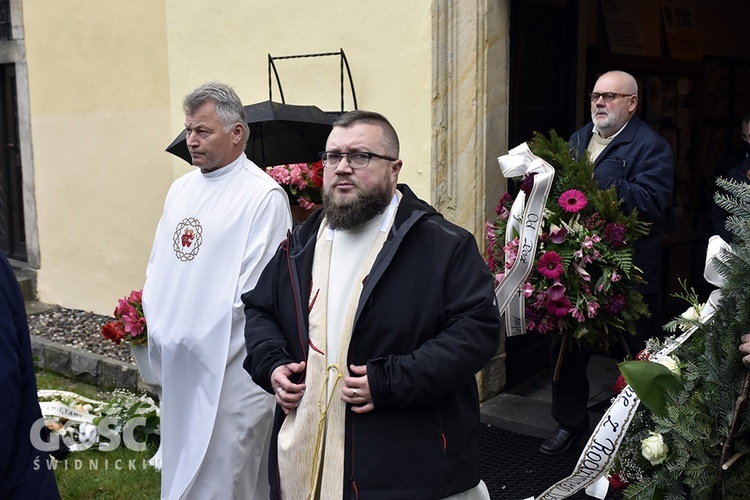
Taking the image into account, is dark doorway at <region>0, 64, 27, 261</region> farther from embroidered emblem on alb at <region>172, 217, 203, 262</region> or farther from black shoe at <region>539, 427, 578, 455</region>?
black shoe at <region>539, 427, 578, 455</region>

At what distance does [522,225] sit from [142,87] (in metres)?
4.47

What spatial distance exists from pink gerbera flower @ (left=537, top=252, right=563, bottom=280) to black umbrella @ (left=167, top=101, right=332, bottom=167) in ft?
6.25

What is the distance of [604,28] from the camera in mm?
7141

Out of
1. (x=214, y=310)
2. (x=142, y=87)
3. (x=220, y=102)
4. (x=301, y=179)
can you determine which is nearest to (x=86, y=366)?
(x=142, y=87)

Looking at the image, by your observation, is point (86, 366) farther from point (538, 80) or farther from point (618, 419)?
point (618, 419)

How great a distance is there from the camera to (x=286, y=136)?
19.0 ft

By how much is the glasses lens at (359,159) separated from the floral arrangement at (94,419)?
310 centimetres

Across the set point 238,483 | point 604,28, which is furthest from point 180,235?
point 604,28

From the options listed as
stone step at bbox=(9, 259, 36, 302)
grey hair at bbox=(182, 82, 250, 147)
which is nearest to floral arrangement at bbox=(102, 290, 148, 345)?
grey hair at bbox=(182, 82, 250, 147)

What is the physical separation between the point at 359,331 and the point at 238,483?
167cm

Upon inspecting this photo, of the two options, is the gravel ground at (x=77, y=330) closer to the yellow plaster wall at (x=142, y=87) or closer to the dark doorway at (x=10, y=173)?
the yellow plaster wall at (x=142, y=87)

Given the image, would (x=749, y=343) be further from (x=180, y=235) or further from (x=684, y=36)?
(x=684, y=36)

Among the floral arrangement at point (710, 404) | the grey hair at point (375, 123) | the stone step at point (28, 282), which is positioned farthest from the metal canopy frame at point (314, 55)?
the stone step at point (28, 282)

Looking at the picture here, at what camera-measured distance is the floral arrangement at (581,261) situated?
445cm
